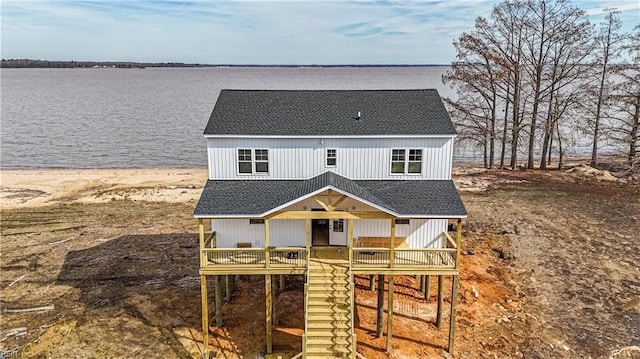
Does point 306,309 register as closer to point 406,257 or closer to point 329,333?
point 329,333

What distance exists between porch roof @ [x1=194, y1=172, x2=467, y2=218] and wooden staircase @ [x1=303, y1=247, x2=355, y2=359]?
273cm

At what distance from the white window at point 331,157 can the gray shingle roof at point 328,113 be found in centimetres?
75

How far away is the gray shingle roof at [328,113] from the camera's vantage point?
19266 millimetres

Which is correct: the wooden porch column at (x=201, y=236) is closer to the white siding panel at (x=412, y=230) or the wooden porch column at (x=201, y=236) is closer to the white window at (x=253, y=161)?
the white window at (x=253, y=161)

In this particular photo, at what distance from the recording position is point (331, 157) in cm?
1956

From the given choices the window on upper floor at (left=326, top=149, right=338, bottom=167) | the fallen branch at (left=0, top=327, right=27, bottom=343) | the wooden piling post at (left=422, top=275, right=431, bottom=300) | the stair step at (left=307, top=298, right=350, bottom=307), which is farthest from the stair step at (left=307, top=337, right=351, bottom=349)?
the fallen branch at (left=0, top=327, right=27, bottom=343)

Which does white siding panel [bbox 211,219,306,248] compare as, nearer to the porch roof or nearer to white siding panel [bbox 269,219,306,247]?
white siding panel [bbox 269,219,306,247]

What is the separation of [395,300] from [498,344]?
4668mm

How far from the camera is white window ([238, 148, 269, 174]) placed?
63.9 ft

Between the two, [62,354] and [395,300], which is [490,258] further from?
[62,354]

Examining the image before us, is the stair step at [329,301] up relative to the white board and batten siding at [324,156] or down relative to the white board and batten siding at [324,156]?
down

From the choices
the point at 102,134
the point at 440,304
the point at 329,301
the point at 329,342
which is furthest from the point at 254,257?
the point at 102,134

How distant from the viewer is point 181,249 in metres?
26.9

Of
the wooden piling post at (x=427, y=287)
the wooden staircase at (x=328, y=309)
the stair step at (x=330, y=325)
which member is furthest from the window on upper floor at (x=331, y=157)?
the wooden piling post at (x=427, y=287)
